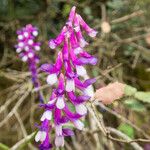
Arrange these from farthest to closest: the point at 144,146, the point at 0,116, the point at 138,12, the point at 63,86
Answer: the point at 138,12 < the point at 0,116 < the point at 144,146 < the point at 63,86

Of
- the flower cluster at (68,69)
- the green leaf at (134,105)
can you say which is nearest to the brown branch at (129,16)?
the green leaf at (134,105)

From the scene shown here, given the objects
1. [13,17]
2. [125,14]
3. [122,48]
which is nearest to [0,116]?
[13,17]

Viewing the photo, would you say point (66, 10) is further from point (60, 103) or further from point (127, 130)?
point (60, 103)

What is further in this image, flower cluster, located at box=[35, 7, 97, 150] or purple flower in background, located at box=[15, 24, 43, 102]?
purple flower in background, located at box=[15, 24, 43, 102]

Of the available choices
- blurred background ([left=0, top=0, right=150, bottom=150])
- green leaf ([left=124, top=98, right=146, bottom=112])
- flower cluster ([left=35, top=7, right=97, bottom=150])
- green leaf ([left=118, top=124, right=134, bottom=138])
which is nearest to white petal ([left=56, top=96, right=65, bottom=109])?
flower cluster ([left=35, top=7, right=97, bottom=150])

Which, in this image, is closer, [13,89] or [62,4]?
[13,89]

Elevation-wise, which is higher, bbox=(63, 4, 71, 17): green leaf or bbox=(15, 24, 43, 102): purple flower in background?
bbox=(63, 4, 71, 17): green leaf

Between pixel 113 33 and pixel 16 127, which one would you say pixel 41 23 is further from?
pixel 16 127

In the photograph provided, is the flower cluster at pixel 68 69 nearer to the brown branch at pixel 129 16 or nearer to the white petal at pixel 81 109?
the white petal at pixel 81 109

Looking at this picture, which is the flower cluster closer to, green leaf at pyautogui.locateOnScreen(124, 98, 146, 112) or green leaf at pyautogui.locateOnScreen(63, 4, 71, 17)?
green leaf at pyautogui.locateOnScreen(124, 98, 146, 112)
